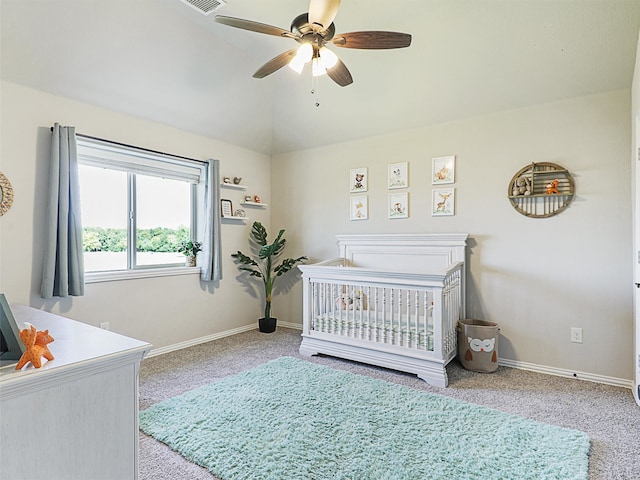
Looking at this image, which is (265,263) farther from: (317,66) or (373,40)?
(373,40)

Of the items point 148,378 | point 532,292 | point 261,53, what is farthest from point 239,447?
point 261,53

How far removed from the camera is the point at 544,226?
9.68ft

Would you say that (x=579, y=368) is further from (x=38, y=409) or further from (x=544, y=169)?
(x=38, y=409)

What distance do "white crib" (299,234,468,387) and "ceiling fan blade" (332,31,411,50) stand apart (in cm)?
162

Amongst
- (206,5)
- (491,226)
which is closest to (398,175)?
(491,226)

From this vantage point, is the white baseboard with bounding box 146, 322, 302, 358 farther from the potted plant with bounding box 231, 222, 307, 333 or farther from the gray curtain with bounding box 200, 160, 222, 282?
the gray curtain with bounding box 200, 160, 222, 282

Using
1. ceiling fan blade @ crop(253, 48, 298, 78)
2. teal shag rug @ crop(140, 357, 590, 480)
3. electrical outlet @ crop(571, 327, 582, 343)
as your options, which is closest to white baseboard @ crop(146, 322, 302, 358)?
teal shag rug @ crop(140, 357, 590, 480)

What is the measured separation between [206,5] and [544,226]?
3251 mm

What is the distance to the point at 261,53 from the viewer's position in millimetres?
3273

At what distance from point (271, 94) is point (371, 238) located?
198 centimetres

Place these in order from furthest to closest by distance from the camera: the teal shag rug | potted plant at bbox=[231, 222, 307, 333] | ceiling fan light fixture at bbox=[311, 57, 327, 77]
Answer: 1. potted plant at bbox=[231, 222, 307, 333]
2. ceiling fan light fixture at bbox=[311, 57, 327, 77]
3. the teal shag rug

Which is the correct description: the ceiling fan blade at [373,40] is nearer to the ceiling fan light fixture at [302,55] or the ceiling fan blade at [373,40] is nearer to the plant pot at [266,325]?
the ceiling fan light fixture at [302,55]

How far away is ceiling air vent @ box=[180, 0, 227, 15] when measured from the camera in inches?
97.4

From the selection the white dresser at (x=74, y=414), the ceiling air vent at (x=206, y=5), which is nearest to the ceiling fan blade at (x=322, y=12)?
the ceiling air vent at (x=206, y=5)
